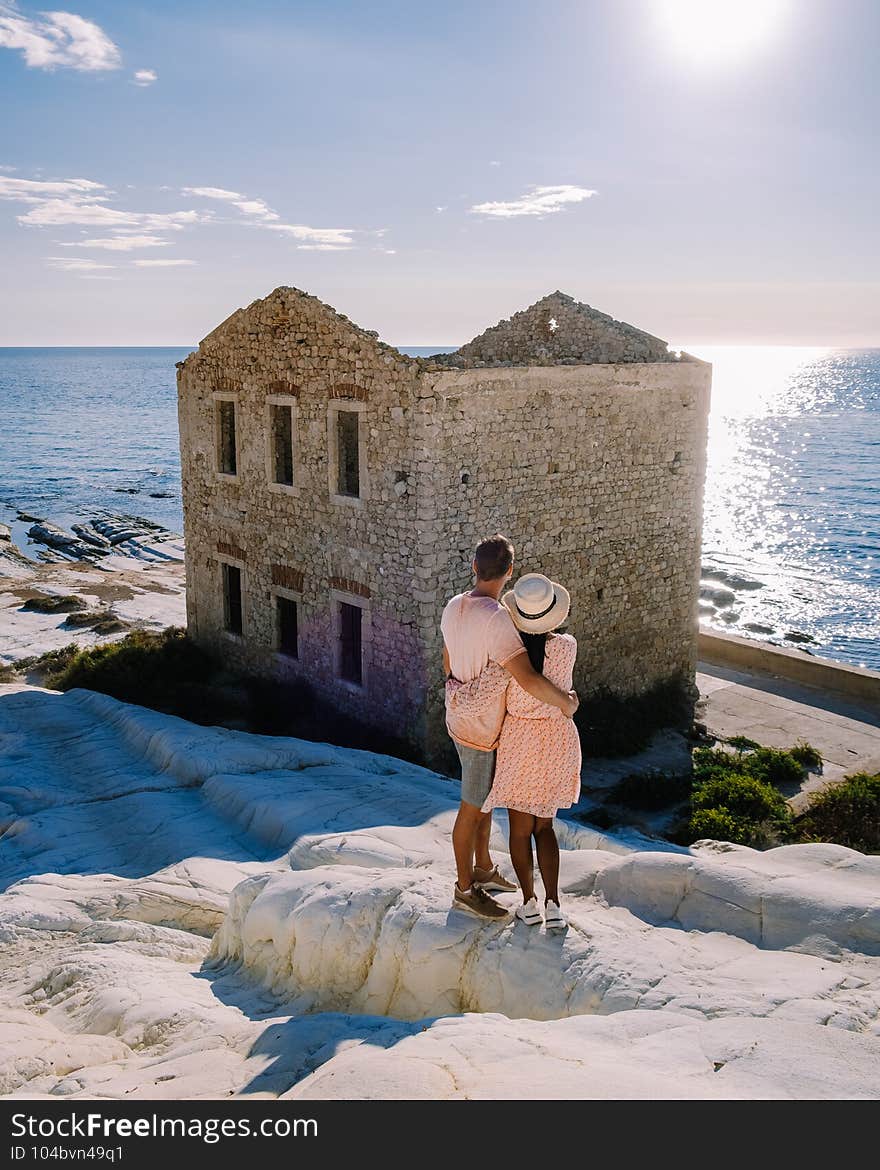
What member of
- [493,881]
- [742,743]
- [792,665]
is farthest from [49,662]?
[493,881]

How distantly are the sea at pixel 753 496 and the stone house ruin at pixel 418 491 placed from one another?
685 inches

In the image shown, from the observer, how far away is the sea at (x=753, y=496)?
125 ft

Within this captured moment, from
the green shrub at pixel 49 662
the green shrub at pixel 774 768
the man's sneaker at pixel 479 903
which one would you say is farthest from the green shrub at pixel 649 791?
the green shrub at pixel 49 662

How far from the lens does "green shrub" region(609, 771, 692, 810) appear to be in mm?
13812

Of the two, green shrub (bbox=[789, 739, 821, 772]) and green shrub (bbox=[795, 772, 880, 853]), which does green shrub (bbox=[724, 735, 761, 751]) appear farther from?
green shrub (bbox=[795, 772, 880, 853])

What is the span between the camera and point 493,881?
637 cm

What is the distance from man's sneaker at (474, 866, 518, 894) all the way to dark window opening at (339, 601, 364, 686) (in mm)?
9296

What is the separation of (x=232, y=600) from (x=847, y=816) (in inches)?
433

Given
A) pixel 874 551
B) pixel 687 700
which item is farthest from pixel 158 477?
pixel 687 700

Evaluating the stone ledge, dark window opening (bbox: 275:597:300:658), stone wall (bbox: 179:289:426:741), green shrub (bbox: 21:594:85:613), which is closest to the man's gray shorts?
stone wall (bbox: 179:289:426:741)

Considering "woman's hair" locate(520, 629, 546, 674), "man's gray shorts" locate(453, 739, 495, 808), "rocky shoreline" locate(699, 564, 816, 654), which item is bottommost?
"rocky shoreline" locate(699, 564, 816, 654)

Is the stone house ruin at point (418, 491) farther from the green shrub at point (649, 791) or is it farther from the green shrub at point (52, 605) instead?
the green shrub at point (52, 605)
